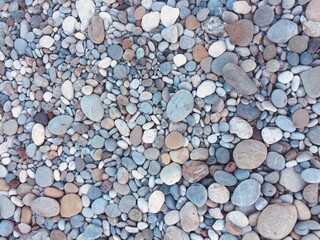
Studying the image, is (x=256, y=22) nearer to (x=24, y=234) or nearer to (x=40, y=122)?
(x=40, y=122)

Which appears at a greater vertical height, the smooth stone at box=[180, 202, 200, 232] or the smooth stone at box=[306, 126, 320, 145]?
the smooth stone at box=[306, 126, 320, 145]

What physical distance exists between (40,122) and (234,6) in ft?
2.00

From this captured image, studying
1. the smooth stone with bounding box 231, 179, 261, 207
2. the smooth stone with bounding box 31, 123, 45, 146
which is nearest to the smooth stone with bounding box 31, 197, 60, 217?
the smooth stone with bounding box 31, 123, 45, 146

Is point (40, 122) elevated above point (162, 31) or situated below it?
below

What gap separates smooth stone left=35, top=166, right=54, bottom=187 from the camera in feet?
3.56

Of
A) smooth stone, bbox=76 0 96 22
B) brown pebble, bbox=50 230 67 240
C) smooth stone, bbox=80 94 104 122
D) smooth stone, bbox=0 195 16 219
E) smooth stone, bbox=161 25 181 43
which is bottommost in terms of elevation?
brown pebble, bbox=50 230 67 240

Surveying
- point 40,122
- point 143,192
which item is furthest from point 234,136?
point 40,122

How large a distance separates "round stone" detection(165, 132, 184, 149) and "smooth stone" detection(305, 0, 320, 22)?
1.39 feet

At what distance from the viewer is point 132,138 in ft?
3.41

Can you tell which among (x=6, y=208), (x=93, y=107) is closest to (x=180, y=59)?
(x=93, y=107)

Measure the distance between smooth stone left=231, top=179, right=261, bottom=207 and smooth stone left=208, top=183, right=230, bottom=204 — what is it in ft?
0.07

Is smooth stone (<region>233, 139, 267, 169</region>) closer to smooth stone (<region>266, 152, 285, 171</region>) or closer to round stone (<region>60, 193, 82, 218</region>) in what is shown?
smooth stone (<region>266, 152, 285, 171</region>)

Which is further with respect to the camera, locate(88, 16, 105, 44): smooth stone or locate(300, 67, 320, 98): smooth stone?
locate(88, 16, 105, 44): smooth stone

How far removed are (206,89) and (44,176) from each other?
50cm
